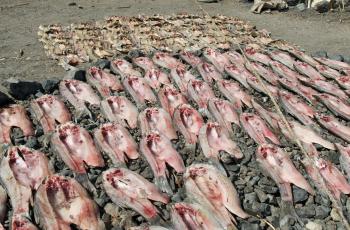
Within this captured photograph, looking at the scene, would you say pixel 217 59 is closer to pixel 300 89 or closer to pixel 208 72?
pixel 208 72

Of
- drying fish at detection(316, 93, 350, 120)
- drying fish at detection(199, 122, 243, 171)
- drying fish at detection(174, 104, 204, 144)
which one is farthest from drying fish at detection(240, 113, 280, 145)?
drying fish at detection(316, 93, 350, 120)

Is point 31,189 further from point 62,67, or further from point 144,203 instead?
point 62,67

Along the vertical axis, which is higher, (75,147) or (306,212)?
(75,147)

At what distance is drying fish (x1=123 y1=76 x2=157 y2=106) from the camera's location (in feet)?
21.4

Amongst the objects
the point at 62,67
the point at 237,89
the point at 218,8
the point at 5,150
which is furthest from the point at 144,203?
the point at 218,8

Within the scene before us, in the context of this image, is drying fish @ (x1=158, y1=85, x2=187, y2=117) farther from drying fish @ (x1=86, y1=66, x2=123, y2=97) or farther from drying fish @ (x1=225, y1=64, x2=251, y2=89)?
drying fish @ (x1=225, y1=64, x2=251, y2=89)

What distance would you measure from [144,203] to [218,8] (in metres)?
Answer: 9.84

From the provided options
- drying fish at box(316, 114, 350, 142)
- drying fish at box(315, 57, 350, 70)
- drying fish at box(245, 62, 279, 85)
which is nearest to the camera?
drying fish at box(316, 114, 350, 142)

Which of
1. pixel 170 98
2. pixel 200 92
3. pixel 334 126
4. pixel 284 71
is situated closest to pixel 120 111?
pixel 170 98

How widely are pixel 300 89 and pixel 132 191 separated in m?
3.37

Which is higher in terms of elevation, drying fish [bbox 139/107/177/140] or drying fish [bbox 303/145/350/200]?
drying fish [bbox 139/107/177/140]

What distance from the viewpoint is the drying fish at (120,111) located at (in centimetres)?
594

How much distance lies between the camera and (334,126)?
19.2 ft

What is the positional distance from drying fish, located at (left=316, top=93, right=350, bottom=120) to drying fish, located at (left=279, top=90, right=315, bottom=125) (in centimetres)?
33
